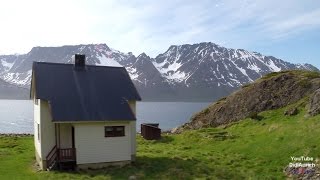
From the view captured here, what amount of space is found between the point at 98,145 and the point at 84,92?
18.2ft

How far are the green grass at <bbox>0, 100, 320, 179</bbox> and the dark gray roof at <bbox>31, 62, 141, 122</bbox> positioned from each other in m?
5.05

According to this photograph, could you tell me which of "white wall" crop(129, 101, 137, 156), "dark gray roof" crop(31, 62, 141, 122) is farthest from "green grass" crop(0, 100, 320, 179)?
"dark gray roof" crop(31, 62, 141, 122)

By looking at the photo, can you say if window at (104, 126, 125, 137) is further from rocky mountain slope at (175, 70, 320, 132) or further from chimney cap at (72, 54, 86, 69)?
rocky mountain slope at (175, 70, 320, 132)

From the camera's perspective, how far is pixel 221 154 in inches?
1558

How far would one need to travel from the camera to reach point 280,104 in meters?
52.6

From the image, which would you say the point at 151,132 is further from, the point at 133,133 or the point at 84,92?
the point at 84,92

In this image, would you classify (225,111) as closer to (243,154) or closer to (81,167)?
(243,154)

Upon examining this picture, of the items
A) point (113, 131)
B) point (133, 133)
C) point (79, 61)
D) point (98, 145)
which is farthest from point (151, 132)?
point (98, 145)

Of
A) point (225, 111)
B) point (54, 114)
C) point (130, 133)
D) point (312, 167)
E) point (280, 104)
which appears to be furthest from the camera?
point (225, 111)

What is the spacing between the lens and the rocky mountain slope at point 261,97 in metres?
53.2

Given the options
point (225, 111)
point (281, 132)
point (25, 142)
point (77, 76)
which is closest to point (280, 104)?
point (225, 111)

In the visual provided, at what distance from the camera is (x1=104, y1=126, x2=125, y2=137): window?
36747mm

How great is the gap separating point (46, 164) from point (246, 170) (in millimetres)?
17170

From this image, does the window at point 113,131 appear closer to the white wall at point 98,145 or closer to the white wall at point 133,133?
the white wall at point 98,145
